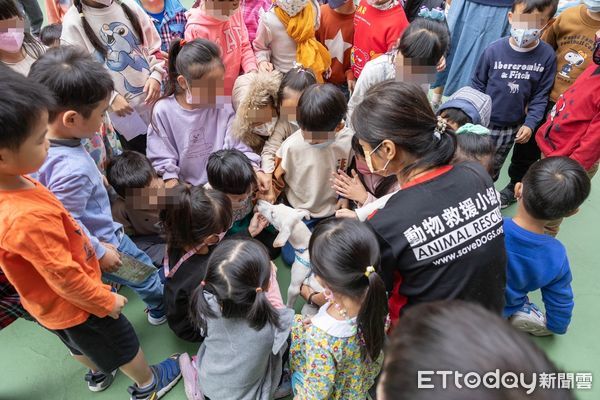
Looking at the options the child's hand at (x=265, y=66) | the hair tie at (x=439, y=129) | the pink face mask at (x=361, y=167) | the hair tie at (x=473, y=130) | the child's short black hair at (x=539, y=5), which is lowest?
the pink face mask at (x=361, y=167)

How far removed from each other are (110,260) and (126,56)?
4.08 ft

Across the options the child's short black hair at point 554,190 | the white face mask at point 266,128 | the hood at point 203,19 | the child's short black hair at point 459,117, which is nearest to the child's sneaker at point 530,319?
the child's short black hair at point 554,190

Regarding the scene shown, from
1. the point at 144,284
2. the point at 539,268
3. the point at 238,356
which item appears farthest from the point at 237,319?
the point at 539,268

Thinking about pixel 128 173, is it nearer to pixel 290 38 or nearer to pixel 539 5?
pixel 290 38

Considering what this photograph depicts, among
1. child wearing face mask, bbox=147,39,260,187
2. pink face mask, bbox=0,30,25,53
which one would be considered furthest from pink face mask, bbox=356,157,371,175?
pink face mask, bbox=0,30,25,53

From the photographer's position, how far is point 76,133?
1.49 meters

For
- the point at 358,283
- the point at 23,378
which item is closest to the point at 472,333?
the point at 358,283

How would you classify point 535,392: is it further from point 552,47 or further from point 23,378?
point 552,47

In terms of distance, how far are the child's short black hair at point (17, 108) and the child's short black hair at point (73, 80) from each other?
13.4 inches

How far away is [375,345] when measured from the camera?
4.44 feet

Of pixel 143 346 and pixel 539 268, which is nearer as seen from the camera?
pixel 539 268

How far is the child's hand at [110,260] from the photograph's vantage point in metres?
1.54

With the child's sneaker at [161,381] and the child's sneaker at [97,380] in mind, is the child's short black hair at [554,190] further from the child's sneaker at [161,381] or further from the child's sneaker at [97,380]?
the child's sneaker at [97,380]

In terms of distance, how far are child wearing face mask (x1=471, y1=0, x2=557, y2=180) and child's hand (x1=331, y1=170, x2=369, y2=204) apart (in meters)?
1.20
